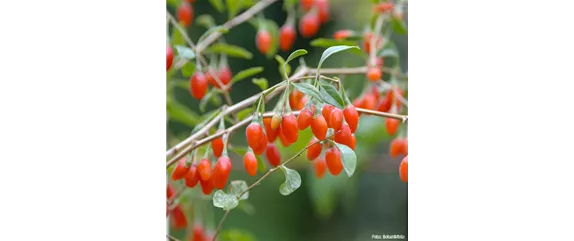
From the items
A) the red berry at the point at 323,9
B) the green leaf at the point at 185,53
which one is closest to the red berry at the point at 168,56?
the green leaf at the point at 185,53

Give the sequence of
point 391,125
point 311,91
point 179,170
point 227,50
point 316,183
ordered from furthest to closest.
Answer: point 316,183
point 227,50
point 391,125
point 179,170
point 311,91

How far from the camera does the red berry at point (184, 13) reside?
106 cm

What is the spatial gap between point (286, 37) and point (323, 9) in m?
0.09

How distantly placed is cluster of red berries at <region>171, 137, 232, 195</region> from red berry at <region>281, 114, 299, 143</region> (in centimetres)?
9

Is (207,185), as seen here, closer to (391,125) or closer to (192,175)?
(192,175)

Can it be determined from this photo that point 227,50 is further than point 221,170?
Yes

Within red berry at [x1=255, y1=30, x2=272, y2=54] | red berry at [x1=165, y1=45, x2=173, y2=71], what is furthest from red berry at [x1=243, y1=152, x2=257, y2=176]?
red berry at [x1=255, y1=30, x2=272, y2=54]

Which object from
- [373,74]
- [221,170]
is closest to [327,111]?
[221,170]

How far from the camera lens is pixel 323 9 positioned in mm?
1115

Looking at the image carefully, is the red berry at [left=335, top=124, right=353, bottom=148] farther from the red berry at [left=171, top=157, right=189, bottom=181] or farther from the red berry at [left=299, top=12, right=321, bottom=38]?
the red berry at [left=299, top=12, right=321, bottom=38]
